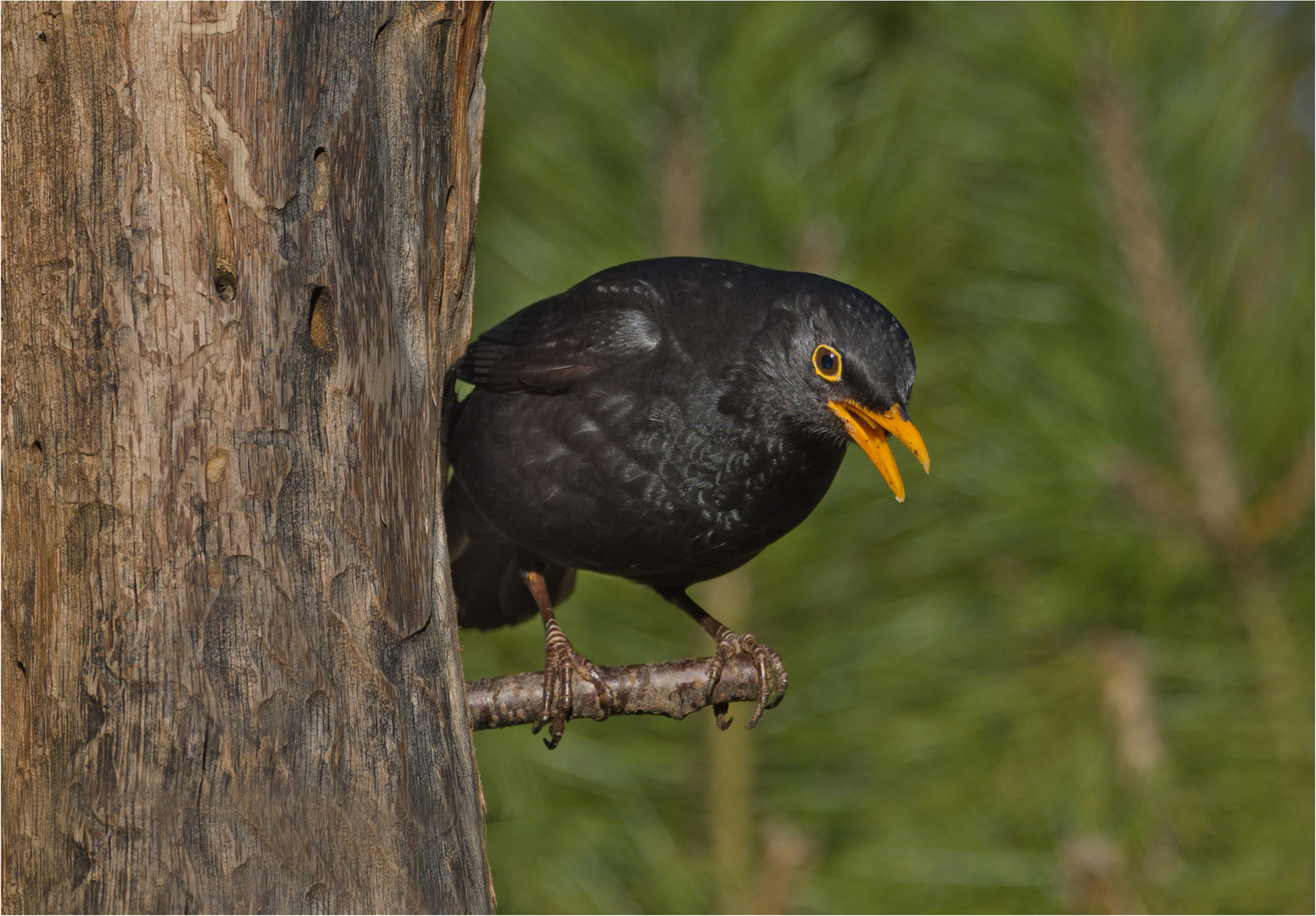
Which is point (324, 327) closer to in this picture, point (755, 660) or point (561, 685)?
point (561, 685)

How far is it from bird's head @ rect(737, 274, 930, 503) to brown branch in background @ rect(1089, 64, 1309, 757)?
2.38 metres

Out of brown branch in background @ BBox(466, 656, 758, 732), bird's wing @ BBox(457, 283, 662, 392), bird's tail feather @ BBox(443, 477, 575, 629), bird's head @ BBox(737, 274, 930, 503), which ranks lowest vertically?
brown branch in background @ BBox(466, 656, 758, 732)

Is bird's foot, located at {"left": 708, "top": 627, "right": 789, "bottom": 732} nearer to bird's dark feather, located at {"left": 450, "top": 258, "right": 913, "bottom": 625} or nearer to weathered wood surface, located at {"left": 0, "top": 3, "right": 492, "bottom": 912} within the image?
bird's dark feather, located at {"left": 450, "top": 258, "right": 913, "bottom": 625}

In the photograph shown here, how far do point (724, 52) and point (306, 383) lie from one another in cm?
355

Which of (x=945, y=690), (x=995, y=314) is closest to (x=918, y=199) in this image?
(x=995, y=314)

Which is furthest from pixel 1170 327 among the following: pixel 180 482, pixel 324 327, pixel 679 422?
pixel 180 482

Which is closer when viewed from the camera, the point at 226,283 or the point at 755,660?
the point at 226,283

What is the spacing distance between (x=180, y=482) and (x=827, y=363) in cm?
162

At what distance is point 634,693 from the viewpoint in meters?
2.90

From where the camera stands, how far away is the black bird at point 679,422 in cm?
297

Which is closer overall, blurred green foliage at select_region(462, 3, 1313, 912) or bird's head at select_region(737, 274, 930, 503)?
bird's head at select_region(737, 274, 930, 503)

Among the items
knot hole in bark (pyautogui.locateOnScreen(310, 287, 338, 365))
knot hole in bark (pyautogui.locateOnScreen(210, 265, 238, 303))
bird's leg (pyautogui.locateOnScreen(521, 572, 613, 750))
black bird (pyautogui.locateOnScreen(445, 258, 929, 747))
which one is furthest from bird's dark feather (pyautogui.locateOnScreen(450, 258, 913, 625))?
knot hole in bark (pyautogui.locateOnScreen(210, 265, 238, 303))

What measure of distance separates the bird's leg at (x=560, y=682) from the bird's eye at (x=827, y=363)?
969 mm

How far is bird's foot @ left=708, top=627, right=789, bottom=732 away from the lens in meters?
3.27
